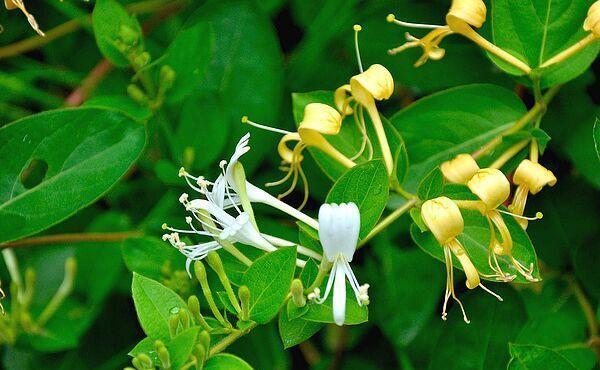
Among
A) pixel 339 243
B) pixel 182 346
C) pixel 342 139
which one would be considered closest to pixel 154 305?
pixel 182 346

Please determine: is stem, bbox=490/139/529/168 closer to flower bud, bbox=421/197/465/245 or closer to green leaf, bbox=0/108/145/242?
flower bud, bbox=421/197/465/245

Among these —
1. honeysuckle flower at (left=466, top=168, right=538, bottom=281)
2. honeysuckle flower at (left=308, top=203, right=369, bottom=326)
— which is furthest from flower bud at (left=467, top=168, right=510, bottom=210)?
honeysuckle flower at (left=308, top=203, right=369, bottom=326)

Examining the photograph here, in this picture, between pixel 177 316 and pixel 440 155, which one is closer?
pixel 177 316

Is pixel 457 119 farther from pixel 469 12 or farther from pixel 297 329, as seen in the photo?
pixel 297 329

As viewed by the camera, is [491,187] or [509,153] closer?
[491,187]

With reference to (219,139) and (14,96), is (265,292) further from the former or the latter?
(14,96)

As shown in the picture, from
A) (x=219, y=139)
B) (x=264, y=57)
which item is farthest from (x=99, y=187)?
(x=264, y=57)

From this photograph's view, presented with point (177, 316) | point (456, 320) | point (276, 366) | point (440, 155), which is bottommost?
point (276, 366)
